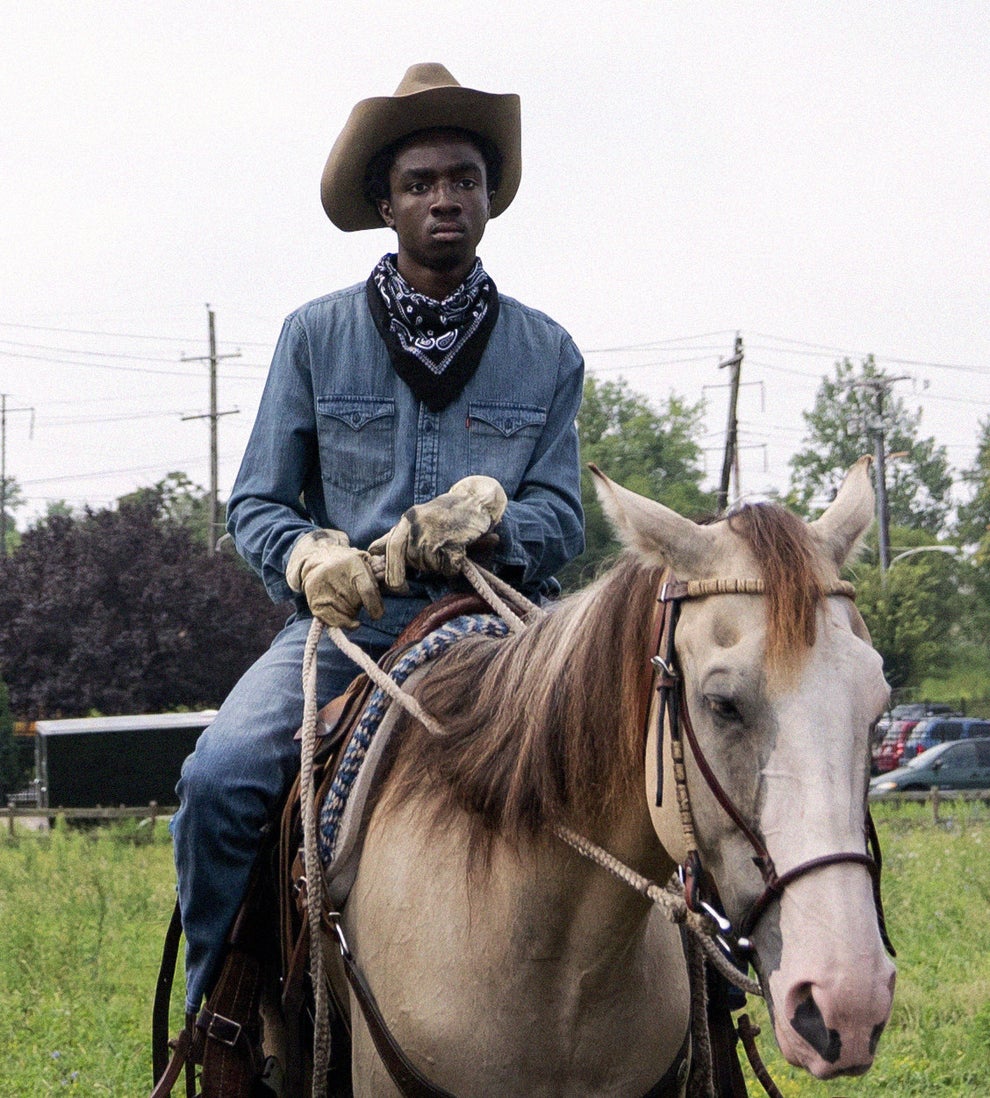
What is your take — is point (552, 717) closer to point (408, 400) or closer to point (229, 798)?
point (229, 798)

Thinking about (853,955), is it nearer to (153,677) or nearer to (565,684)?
(565,684)

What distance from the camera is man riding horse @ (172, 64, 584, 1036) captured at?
3.44 meters

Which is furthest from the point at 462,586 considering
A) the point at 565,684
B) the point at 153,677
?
the point at 153,677

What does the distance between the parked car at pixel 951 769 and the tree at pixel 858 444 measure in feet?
102

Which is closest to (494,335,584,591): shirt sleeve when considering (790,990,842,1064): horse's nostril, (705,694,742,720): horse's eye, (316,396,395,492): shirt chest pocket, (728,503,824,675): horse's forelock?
(316,396,395,492): shirt chest pocket

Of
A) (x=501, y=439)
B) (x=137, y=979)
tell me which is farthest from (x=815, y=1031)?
(x=137, y=979)

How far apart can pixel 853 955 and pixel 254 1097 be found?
1874 mm

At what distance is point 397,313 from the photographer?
139 inches

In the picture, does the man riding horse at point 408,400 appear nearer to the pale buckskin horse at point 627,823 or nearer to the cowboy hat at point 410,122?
the cowboy hat at point 410,122

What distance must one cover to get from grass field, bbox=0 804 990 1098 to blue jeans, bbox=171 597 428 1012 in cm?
240

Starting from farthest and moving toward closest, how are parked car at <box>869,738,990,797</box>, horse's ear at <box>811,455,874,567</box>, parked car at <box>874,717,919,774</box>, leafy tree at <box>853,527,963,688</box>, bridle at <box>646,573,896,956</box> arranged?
leafy tree at <box>853,527,963,688</box>
parked car at <box>874,717,919,774</box>
parked car at <box>869,738,990,797</box>
horse's ear at <box>811,455,874,567</box>
bridle at <box>646,573,896,956</box>

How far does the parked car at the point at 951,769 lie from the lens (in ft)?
85.4

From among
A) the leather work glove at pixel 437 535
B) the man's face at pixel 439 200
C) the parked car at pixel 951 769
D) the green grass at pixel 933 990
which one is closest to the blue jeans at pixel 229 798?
the leather work glove at pixel 437 535

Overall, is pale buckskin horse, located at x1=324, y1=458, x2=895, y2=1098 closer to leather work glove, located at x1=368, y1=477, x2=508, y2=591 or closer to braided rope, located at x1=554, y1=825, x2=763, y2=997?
braided rope, located at x1=554, y1=825, x2=763, y2=997
